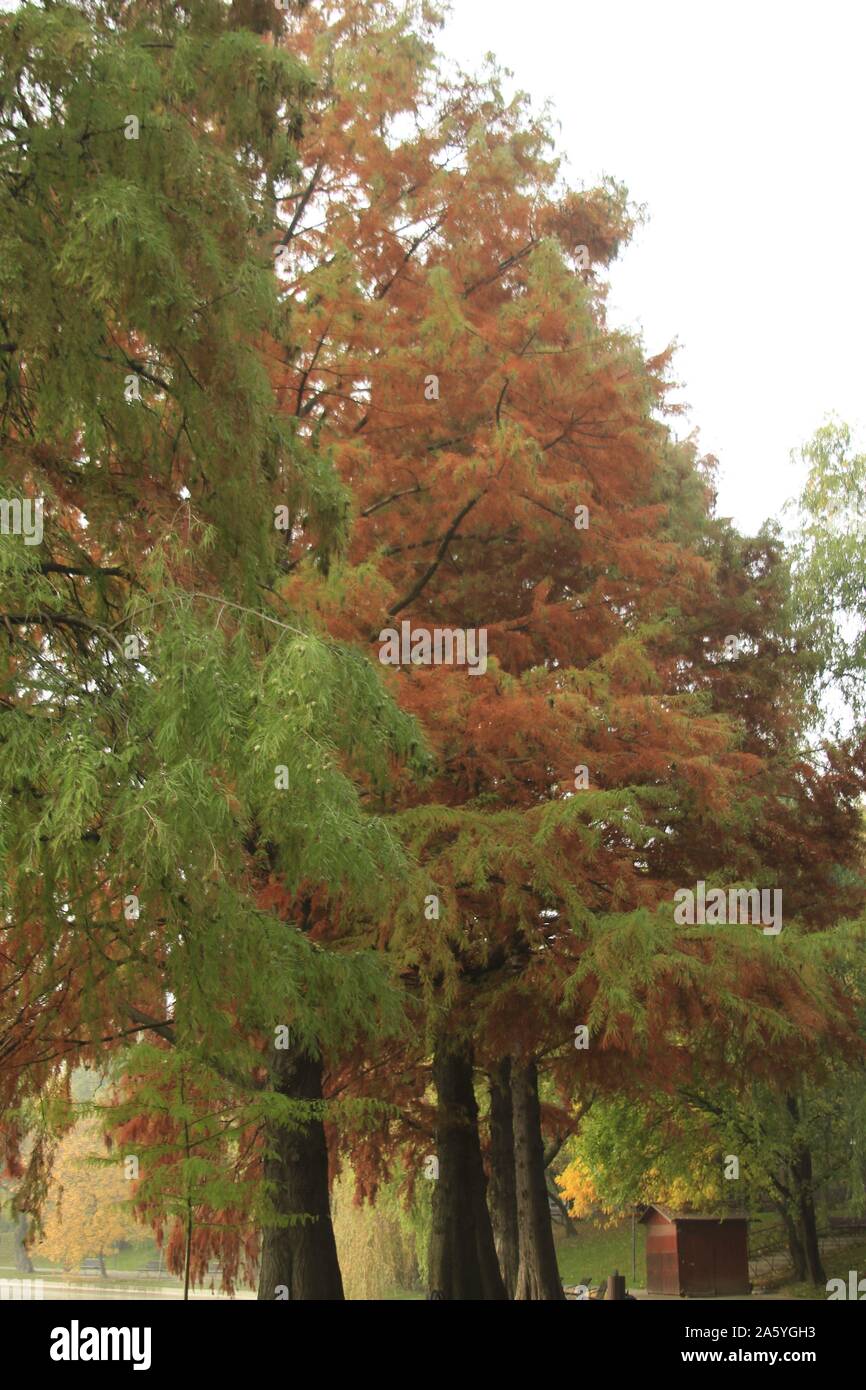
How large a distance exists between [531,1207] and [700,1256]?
9.91 m

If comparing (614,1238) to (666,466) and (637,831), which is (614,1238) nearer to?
(666,466)

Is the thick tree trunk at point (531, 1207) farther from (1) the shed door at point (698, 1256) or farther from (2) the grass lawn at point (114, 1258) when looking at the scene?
(2) the grass lawn at point (114, 1258)

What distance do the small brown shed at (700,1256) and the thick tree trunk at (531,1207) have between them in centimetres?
902

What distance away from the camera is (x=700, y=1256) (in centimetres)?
2508

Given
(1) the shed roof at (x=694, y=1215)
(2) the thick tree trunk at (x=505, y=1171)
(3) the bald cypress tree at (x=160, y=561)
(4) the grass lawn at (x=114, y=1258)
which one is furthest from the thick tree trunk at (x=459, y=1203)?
(4) the grass lawn at (x=114, y=1258)

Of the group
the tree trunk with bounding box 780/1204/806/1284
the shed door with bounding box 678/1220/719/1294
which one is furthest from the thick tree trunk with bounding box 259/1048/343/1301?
the tree trunk with bounding box 780/1204/806/1284

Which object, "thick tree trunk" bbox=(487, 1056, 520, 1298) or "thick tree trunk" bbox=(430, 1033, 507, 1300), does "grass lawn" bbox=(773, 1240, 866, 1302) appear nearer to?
"thick tree trunk" bbox=(487, 1056, 520, 1298)

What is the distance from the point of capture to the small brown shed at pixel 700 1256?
24.9 metres

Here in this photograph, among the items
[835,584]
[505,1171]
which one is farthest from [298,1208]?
[835,584]

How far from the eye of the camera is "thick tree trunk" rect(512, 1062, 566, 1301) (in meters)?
16.5
